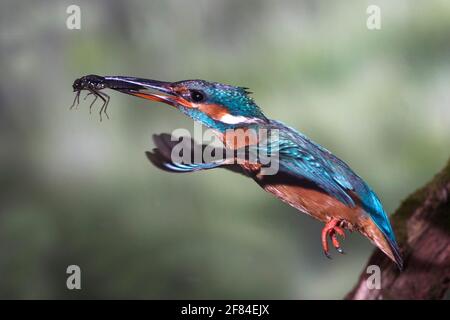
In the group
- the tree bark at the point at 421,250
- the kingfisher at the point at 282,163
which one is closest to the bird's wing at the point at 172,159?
the kingfisher at the point at 282,163

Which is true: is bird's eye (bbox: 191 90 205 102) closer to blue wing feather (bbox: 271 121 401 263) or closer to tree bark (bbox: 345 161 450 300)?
blue wing feather (bbox: 271 121 401 263)

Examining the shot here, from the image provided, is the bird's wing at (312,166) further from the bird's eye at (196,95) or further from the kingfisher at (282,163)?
the bird's eye at (196,95)

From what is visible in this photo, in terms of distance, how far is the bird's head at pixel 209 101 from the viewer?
30.6 inches

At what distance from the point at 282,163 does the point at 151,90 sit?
0.67ft

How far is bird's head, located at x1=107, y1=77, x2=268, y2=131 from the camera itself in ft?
2.55

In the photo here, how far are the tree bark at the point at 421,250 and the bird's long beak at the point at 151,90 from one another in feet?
3.74

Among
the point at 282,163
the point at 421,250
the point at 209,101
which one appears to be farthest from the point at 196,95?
the point at 421,250

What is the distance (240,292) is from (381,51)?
4.14 feet

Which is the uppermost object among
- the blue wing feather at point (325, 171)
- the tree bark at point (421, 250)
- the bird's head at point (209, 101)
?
the bird's head at point (209, 101)

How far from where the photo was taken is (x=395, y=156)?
2.50m

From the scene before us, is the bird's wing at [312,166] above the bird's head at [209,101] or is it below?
below

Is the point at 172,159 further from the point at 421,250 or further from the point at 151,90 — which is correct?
the point at 421,250

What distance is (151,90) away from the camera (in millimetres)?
800
